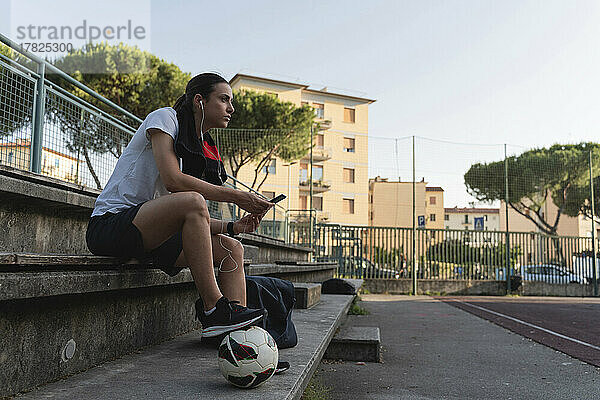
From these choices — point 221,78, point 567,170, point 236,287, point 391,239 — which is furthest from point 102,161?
point 567,170

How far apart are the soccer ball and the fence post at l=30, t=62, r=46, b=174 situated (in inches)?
95.9

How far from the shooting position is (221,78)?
2.79 meters

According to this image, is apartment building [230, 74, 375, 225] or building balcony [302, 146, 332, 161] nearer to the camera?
apartment building [230, 74, 375, 225]

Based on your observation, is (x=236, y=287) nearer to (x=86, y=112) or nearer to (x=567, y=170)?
(x=86, y=112)

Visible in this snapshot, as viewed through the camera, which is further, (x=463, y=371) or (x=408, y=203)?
(x=408, y=203)

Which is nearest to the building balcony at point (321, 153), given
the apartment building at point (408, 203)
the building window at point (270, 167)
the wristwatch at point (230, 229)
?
the building window at point (270, 167)

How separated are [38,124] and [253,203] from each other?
224 cm

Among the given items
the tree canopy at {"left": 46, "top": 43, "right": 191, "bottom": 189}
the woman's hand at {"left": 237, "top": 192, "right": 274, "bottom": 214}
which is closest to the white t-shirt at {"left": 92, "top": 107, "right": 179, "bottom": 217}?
the woman's hand at {"left": 237, "top": 192, "right": 274, "bottom": 214}

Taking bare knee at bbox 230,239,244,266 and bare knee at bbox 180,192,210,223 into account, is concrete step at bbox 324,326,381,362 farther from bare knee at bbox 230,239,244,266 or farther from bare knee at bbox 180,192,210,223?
bare knee at bbox 180,192,210,223

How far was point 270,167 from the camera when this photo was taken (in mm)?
24047

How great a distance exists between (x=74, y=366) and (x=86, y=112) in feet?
10.9

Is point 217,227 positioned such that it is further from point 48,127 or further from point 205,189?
point 48,127

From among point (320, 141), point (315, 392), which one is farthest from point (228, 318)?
point (320, 141)

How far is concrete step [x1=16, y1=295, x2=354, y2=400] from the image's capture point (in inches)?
71.4
